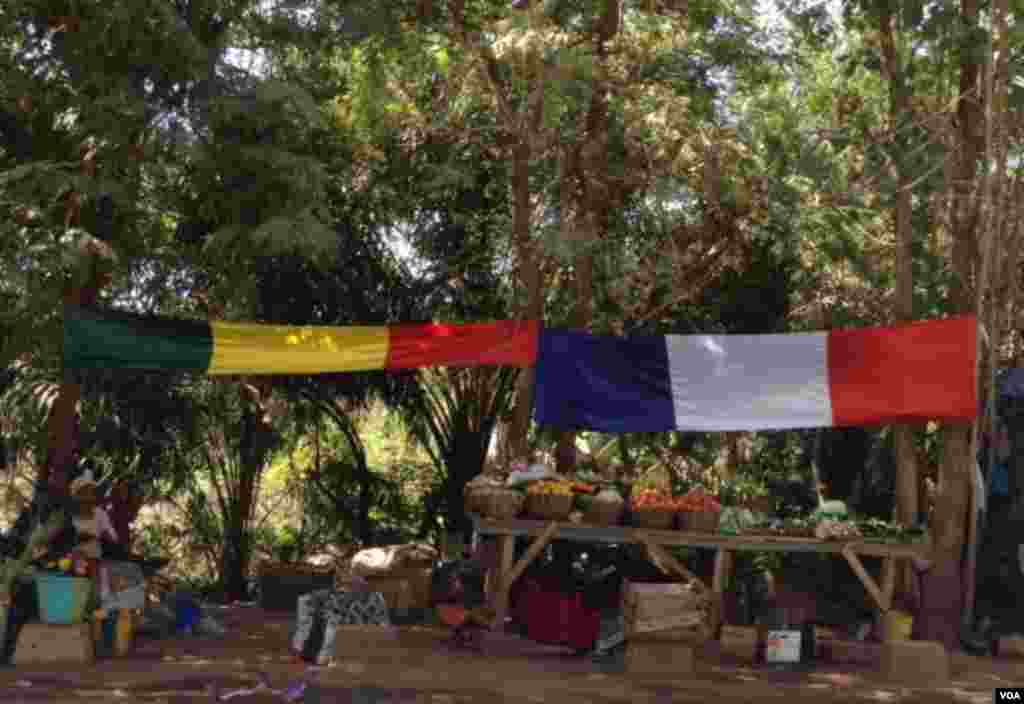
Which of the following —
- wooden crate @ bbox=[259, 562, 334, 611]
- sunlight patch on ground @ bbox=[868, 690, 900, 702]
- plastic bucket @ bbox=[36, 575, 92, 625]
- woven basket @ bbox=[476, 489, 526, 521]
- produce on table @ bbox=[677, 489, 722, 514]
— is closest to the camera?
sunlight patch on ground @ bbox=[868, 690, 900, 702]

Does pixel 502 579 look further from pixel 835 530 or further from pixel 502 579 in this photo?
pixel 835 530

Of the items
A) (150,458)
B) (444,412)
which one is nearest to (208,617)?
(150,458)

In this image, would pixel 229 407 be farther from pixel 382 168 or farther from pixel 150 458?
pixel 382 168

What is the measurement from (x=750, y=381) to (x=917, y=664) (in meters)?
2.39

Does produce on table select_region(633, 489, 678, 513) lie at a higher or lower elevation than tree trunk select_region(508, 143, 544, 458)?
lower

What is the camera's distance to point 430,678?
8758 mm

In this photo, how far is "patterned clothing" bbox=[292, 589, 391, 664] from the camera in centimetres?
909

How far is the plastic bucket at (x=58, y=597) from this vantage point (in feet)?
29.0

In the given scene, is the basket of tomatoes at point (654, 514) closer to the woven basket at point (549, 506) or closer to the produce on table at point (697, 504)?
the produce on table at point (697, 504)

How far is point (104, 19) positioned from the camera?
30.2ft

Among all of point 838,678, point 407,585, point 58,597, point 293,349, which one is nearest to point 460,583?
point 407,585

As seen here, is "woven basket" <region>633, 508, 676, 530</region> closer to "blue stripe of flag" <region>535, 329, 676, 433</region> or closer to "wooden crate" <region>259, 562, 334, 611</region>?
"blue stripe of flag" <region>535, 329, 676, 433</region>

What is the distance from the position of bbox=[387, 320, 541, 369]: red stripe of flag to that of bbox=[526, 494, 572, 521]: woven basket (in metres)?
1.06

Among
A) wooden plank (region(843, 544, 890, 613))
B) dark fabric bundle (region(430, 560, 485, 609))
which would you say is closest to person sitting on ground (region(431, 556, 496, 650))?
dark fabric bundle (region(430, 560, 485, 609))
